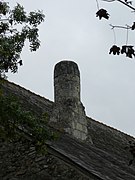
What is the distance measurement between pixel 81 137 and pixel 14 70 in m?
5.46

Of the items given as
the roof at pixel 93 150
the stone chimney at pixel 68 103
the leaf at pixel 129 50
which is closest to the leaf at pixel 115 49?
the leaf at pixel 129 50

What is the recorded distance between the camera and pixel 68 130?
1284cm

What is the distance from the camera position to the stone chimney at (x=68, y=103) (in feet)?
42.2

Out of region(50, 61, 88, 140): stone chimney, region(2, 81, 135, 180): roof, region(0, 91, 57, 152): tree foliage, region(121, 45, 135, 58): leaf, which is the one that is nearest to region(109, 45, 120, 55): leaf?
region(121, 45, 135, 58): leaf

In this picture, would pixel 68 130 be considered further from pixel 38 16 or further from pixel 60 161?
pixel 38 16

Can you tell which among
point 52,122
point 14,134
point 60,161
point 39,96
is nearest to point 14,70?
point 14,134

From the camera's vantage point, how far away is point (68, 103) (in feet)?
43.2

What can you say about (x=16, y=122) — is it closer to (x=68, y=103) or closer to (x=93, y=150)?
(x=93, y=150)

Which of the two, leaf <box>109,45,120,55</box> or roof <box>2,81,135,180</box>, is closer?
leaf <box>109,45,120,55</box>

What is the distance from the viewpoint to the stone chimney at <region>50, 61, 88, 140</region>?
1288 cm

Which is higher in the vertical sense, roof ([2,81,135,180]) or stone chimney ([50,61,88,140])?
stone chimney ([50,61,88,140])

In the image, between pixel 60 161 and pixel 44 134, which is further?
pixel 60 161

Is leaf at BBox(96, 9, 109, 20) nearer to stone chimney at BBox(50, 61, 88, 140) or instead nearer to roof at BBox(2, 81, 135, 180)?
roof at BBox(2, 81, 135, 180)

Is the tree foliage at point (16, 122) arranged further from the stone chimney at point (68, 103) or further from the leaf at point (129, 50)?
the stone chimney at point (68, 103)
